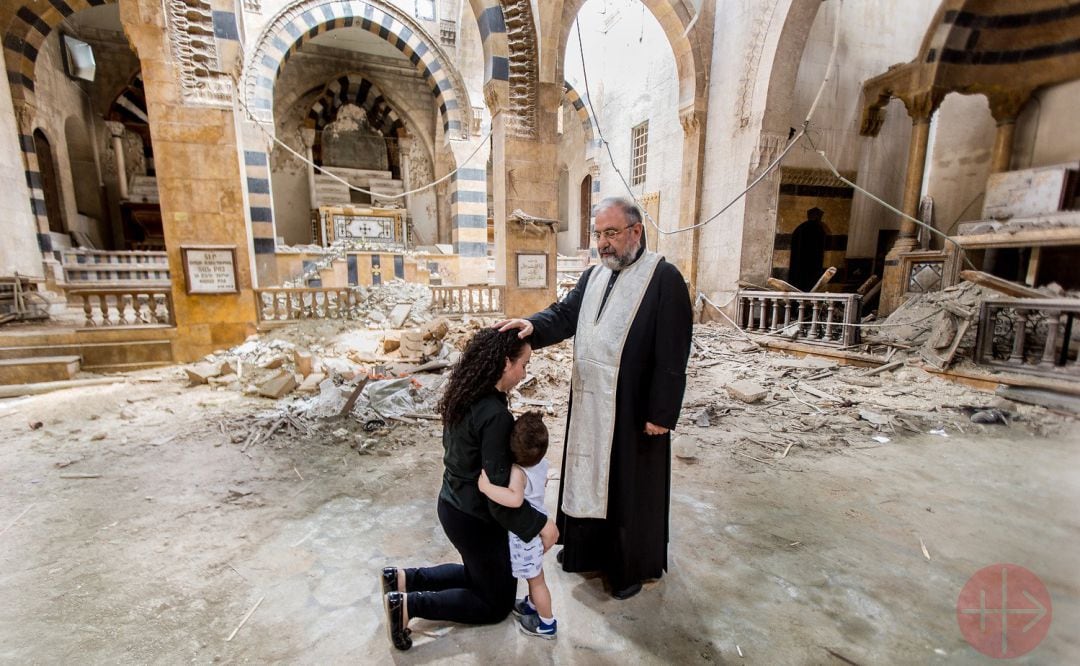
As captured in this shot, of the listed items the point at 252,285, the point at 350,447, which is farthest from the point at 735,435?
the point at 252,285

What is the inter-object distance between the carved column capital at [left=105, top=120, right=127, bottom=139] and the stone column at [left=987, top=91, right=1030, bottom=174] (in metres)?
24.5

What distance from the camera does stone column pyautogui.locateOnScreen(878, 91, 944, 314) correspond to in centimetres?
879

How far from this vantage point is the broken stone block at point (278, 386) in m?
5.32

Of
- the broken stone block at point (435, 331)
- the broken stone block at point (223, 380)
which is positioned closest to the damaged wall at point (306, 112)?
the broken stone block at point (435, 331)

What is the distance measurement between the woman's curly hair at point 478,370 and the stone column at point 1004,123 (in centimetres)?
1260

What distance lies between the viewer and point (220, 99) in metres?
6.45

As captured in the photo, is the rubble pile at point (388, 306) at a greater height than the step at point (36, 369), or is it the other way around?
the rubble pile at point (388, 306)

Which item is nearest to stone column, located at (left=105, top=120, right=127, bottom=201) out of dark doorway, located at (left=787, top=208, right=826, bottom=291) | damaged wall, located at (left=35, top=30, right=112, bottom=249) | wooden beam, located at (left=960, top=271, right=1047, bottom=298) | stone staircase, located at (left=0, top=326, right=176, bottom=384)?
damaged wall, located at (left=35, top=30, right=112, bottom=249)

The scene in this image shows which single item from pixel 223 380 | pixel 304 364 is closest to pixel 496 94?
pixel 304 364

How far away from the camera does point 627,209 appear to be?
85.4 inches

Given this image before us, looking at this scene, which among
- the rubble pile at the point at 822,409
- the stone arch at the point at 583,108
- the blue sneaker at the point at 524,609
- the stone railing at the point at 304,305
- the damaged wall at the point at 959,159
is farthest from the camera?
the stone arch at the point at 583,108

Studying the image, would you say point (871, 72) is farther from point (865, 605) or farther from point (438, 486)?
point (438, 486)

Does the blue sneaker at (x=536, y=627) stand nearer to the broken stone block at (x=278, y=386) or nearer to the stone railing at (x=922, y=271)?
the broken stone block at (x=278, y=386)
